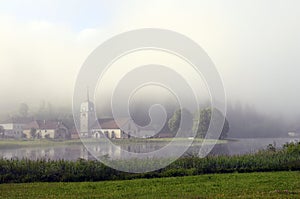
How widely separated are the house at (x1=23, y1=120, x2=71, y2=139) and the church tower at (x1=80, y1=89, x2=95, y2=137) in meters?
9.96

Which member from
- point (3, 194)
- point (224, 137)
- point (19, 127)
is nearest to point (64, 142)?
point (19, 127)

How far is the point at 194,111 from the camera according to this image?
63.9 feet

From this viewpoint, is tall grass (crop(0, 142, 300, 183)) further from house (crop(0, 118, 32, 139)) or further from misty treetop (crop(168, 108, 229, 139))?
house (crop(0, 118, 32, 139))

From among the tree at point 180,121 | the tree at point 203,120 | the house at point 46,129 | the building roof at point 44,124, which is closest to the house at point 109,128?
the tree at point 180,121

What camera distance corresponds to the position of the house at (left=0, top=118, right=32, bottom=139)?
111 feet

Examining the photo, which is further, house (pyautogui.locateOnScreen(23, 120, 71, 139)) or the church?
house (pyautogui.locateOnScreen(23, 120, 71, 139))

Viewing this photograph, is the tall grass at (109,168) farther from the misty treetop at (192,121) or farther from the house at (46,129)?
the house at (46,129)

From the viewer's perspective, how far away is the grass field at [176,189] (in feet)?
35.1

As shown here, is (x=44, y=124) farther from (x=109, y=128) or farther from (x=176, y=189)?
(x=176, y=189)

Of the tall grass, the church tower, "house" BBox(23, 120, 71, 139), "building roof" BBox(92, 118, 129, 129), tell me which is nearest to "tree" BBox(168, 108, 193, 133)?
the tall grass

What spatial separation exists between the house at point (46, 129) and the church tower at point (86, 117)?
392 inches

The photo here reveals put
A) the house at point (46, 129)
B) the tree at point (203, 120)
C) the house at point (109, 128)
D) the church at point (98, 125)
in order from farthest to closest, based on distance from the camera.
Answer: the house at point (46, 129)
the tree at point (203, 120)
the house at point (109, 128)
the church at point (98, 125)

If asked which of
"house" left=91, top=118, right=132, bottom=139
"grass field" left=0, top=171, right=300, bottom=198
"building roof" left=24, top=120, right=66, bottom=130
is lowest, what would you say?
"grass field" left=0, top=171, right=300, bottom=198

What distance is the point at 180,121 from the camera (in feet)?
69.9
